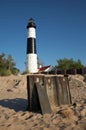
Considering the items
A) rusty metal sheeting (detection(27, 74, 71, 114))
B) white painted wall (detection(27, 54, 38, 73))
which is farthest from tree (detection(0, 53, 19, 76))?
rusty metal sheeting (detection(27, 74, 71, 114))

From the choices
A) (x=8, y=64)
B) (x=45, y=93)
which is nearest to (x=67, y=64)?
(x=8, y=64)

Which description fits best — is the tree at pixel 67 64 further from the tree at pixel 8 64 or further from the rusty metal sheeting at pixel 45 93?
the rusty metal sheeting at pixel 45 93

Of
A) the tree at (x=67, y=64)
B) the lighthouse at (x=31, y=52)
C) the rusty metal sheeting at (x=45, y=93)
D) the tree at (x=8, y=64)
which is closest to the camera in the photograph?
the rusty metal sheeting at (x=45, y=93)

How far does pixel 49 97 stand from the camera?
911cm

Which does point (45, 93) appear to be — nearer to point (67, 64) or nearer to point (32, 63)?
point (32, 63)

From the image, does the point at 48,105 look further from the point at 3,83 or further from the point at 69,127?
the point at 3,83

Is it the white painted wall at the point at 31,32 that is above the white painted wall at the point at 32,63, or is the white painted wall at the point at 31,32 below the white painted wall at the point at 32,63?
above

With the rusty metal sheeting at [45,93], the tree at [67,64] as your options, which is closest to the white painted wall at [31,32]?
the tree at [67,64]

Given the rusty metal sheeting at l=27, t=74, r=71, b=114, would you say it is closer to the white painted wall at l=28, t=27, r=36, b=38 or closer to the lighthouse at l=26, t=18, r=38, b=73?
the lighthouse at l=26, t=18, r=38, b=73

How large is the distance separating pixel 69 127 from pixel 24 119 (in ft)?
5.79

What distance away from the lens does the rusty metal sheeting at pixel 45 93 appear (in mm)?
8533

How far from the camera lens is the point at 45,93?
8742mm

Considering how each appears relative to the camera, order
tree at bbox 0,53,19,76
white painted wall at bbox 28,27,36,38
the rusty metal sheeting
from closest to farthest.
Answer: the rusty metal sheeting < tree at bbox 0,53,19,76 < white painted wall at bbox 28,27,36,38

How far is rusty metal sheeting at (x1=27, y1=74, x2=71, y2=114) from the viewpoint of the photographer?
28.0 feet
